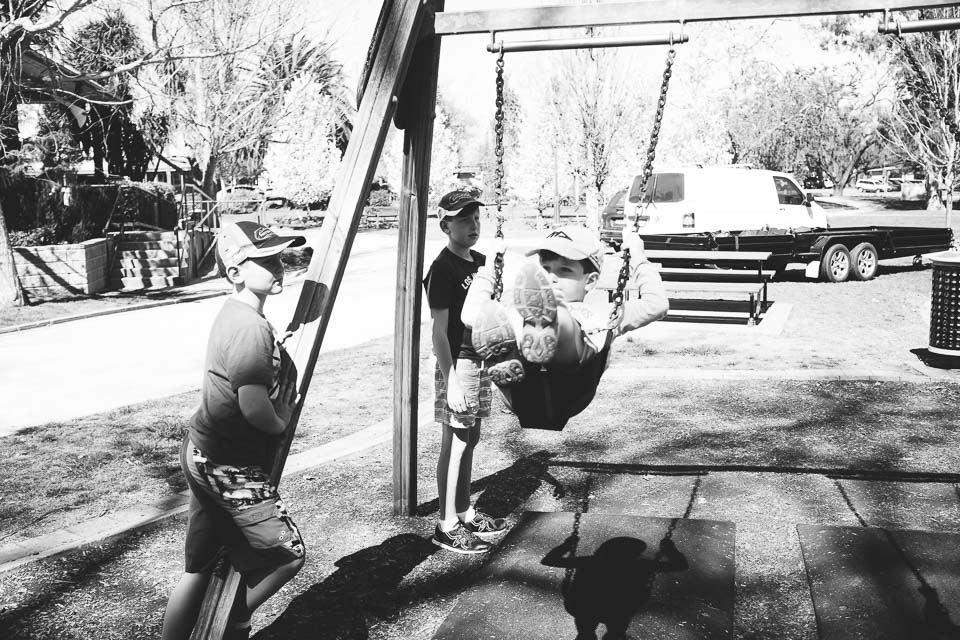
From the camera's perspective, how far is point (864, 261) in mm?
16188

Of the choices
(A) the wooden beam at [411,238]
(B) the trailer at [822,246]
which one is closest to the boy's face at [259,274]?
(A) the wooden beam at [411,238]

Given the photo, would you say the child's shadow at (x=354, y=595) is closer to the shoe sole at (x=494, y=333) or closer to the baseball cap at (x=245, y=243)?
the shoe sole at (x=494, y=333)

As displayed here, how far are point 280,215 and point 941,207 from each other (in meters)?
34.1

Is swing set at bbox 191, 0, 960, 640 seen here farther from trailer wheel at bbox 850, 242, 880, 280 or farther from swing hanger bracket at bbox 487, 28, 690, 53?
trailer wheel at bbox 850, 242, 880, 280

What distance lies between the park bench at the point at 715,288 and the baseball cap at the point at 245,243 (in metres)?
8.81

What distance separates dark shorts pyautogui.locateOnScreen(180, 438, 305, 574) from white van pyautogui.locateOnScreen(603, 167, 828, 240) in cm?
1588

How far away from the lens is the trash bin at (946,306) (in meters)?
8.12

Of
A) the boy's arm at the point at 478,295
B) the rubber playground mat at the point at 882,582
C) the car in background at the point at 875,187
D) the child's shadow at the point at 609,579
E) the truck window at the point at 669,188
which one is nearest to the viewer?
the boy's arm at the point at 478,295

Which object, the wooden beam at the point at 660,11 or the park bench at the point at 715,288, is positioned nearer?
the wooden beam at the point at 660,11

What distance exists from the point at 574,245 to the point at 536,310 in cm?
35

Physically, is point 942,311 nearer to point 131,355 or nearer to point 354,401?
point 354,401

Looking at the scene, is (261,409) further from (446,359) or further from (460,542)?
(460,542)

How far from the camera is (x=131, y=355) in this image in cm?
1048

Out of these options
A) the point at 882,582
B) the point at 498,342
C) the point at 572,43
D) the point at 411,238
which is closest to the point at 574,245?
the point at 498,342
